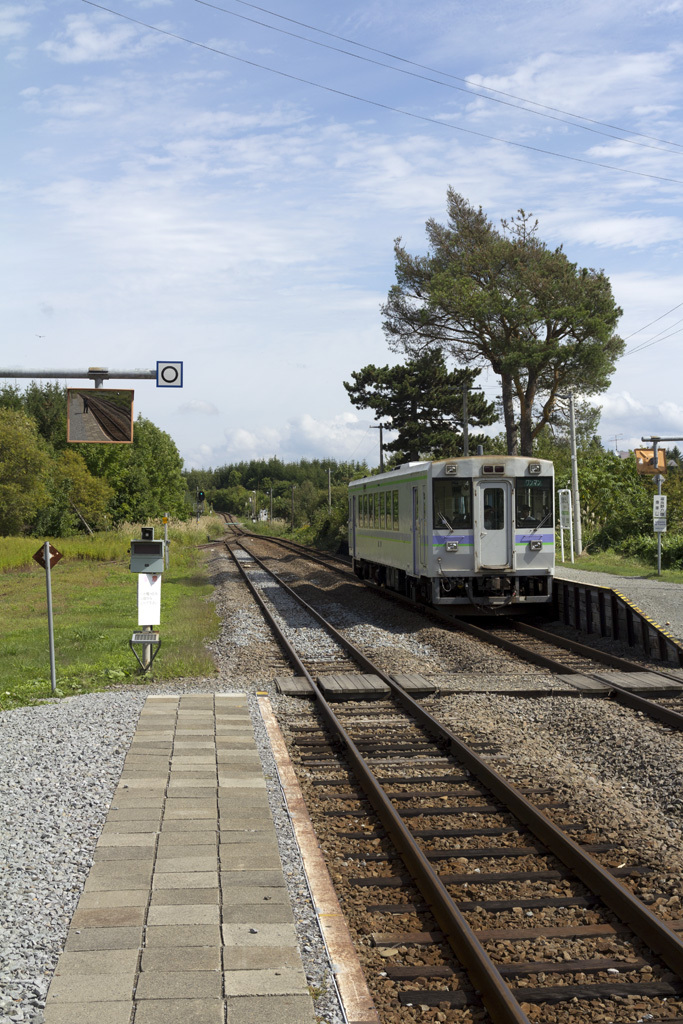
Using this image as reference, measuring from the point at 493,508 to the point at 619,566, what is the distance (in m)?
11.6

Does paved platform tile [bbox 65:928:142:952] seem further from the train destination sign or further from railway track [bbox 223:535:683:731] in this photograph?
the train destination sign

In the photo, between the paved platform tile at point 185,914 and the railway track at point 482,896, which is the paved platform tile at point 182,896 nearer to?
the paved platform tile at point 185,914

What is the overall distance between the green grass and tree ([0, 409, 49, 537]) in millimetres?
26681

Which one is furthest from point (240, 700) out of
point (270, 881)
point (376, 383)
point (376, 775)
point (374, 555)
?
point (376, 383)

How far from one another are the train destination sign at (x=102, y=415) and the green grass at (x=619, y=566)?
12223 mm

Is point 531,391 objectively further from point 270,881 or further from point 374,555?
point 270,881

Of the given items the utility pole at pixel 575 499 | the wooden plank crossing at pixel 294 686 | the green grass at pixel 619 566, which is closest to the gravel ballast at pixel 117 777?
the wooden plank crossing at pixel 294 686

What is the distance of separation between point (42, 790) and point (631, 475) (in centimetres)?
3598

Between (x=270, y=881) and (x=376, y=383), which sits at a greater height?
(x=376, y=383)

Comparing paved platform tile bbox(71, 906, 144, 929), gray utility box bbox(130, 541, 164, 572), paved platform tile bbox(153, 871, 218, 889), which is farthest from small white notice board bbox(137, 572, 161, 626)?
paved platform tile bbox(71, 906, 144, 929)

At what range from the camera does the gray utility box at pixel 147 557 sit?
37.3 ft

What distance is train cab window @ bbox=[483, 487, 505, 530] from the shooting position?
16594 mm

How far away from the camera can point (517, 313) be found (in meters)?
28.4

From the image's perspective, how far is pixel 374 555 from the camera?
2269 centimetres
